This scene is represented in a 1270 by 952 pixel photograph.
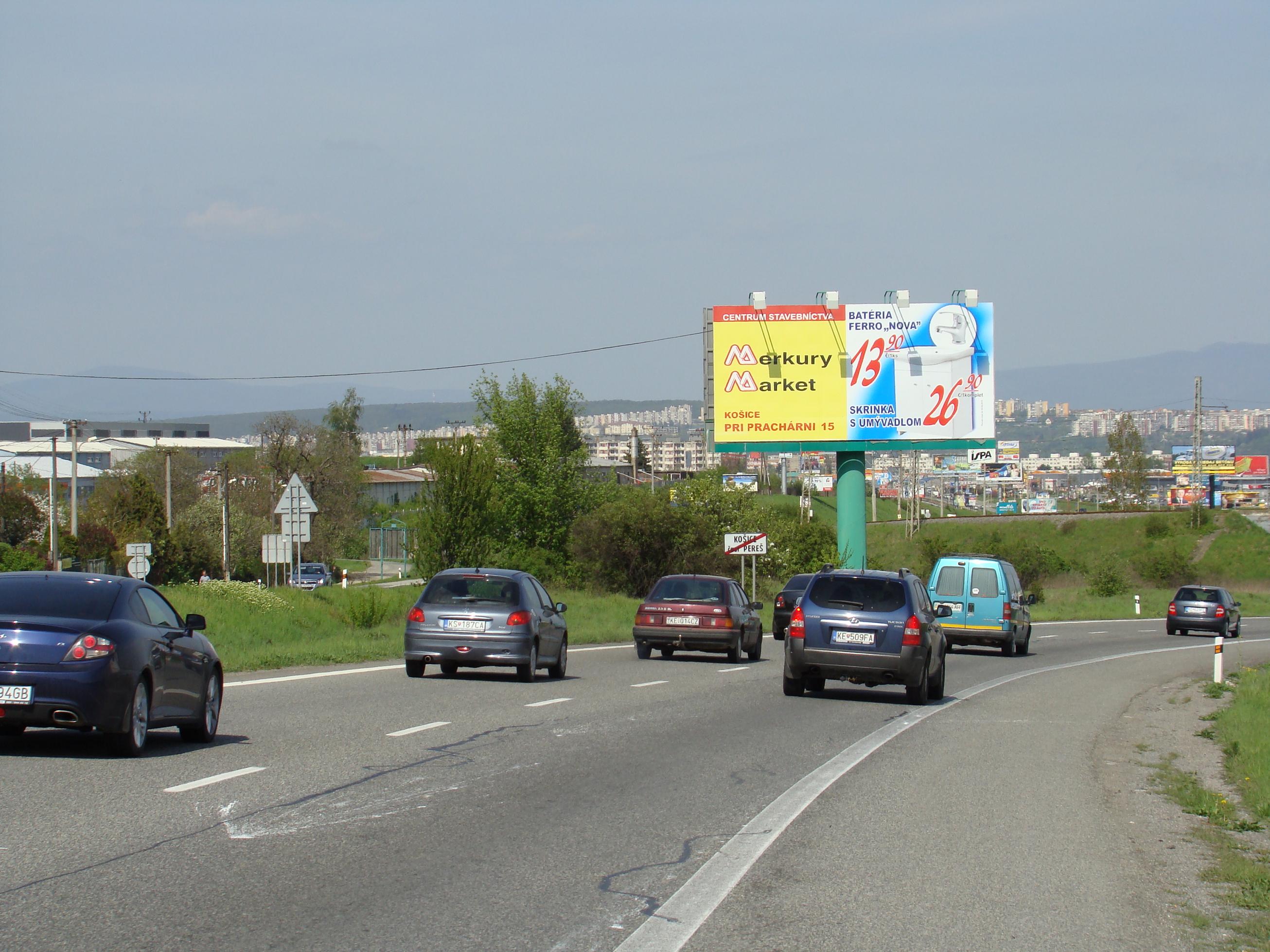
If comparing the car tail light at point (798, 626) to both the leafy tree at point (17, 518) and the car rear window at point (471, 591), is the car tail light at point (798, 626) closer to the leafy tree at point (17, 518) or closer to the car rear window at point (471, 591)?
the car rear window at point (471, 591)

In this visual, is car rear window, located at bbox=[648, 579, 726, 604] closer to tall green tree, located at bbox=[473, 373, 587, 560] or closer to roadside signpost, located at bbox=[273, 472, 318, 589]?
roadside signpost, located at bbox=[273, 472, 318, 589]

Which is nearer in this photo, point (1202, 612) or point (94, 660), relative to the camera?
point (94, 660)

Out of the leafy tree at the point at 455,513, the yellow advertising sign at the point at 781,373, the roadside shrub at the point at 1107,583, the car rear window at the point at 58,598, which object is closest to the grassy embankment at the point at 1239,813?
the car rear window at the point at 58,598

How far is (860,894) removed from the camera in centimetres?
727

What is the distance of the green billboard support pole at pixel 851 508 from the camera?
54.3 metres

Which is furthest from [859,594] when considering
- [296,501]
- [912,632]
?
[296,501]

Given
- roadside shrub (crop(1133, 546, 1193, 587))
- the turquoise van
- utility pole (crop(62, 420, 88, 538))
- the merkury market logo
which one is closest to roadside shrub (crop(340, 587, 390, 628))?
the turquoise van

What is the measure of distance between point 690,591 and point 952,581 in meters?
8.43

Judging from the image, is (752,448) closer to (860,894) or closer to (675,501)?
(675,501)

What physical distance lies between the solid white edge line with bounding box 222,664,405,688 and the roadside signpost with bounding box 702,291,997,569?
31.0m

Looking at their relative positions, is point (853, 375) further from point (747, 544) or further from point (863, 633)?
point (863, 633)

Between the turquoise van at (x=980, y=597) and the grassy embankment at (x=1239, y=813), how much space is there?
44.0 feet

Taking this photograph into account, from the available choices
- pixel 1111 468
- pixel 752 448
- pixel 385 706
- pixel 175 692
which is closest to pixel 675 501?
pixel 752 448

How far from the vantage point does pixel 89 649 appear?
33.9ft
